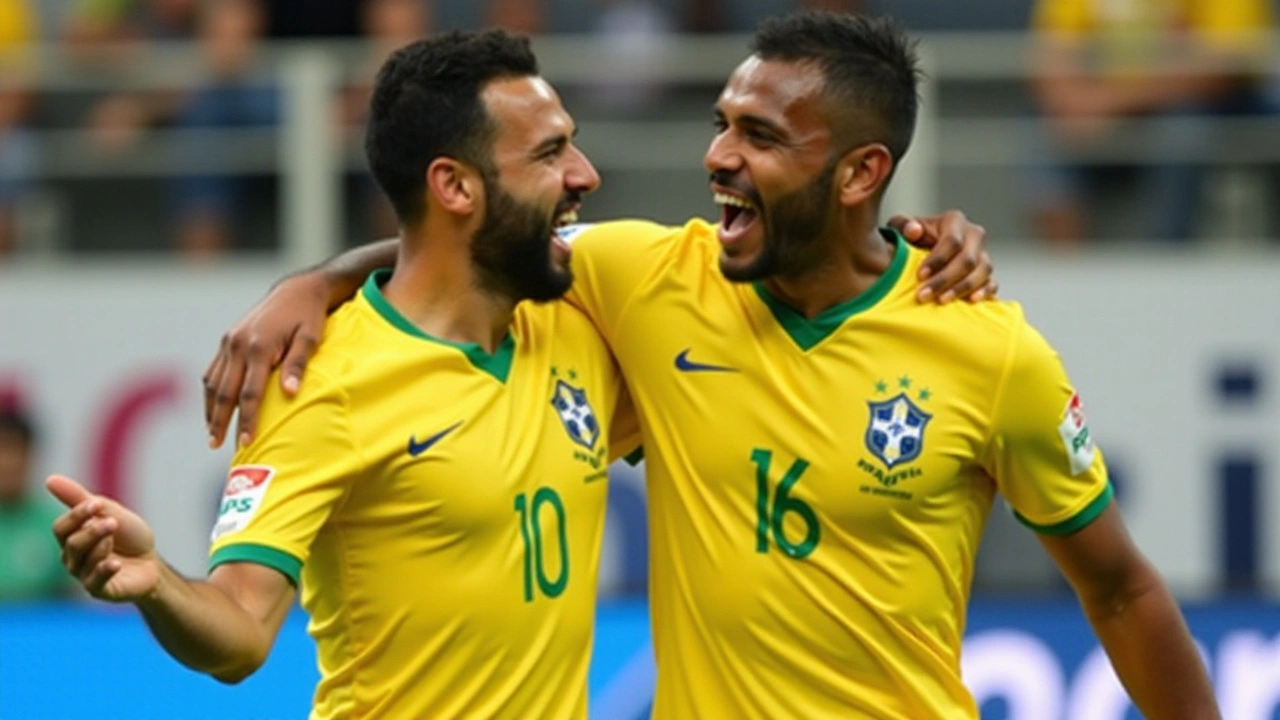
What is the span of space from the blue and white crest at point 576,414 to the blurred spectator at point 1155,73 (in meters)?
6.23

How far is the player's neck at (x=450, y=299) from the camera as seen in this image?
194 inches

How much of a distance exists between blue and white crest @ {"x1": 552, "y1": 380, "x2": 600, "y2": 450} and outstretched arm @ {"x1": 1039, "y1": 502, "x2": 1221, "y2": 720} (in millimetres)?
978

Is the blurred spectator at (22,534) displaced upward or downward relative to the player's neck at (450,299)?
downward

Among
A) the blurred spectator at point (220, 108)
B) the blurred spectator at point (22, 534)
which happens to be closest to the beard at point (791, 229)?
the blurred spectator at point (22, 534)

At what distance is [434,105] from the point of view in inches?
196

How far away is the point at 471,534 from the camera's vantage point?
4.76 metres

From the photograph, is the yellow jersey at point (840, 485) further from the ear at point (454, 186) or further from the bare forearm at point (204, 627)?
the bare forearm at point (204, 627)

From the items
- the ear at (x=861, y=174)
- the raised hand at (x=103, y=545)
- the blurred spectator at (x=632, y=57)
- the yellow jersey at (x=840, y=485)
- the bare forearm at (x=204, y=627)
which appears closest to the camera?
the raised hand at (x=103, y=545)

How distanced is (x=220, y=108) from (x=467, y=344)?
21.5 feet

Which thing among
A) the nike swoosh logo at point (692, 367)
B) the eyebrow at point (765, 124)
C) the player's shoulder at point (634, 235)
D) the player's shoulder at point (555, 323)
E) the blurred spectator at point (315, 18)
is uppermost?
the eyebrow at point (765, 124)

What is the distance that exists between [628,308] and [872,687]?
0.91 meters

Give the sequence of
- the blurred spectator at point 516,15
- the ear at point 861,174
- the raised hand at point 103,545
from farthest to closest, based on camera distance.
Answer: the blurred spectator at point 516,15, the ear at point 861,174, the raised hand at point 103,545

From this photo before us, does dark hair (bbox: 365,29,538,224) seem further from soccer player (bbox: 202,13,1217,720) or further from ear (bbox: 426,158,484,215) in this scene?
soccer player (bbox: 202,13,1217,720)

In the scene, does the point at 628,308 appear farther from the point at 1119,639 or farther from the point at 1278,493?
the point at 1278,493
